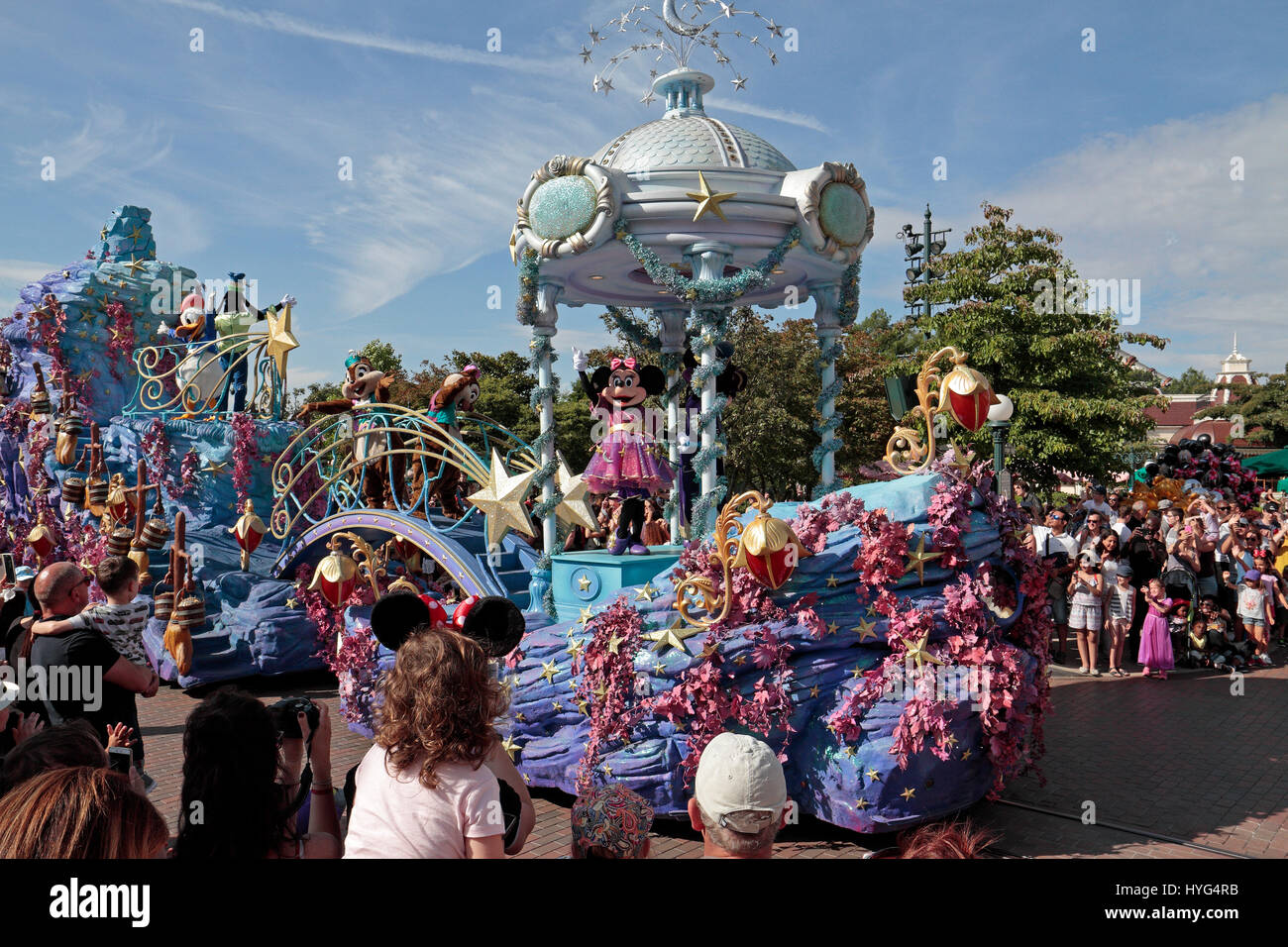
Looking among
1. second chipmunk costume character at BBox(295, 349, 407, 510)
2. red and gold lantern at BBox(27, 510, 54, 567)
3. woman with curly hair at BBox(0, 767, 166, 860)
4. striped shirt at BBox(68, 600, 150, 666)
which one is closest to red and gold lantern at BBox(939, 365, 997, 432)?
striped shirt at BBox(68, 600, 150, 666)

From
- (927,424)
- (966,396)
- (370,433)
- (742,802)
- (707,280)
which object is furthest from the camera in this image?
(370,433)

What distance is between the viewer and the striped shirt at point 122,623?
3.92m

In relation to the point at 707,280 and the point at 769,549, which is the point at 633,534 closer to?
the point at 707,280

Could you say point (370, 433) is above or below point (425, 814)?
above

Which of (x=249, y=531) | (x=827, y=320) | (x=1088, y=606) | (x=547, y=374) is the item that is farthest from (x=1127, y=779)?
(x=249, y=531)

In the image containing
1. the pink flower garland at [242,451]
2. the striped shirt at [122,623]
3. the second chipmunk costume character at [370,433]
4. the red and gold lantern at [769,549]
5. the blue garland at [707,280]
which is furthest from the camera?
the pink flower garland at [242,451]

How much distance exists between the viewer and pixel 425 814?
2.22 metres

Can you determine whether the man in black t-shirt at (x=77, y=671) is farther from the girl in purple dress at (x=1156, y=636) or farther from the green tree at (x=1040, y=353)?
the green tree at (x=1040, y=353)

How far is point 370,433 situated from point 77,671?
250 inches

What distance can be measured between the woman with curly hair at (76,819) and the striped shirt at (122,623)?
7.79 ft

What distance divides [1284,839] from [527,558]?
21.4 ft

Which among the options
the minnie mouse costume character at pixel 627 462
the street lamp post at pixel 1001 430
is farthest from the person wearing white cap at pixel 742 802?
the street lamp post at pixel 1001 430

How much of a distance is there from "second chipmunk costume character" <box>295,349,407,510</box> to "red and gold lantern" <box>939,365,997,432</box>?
5.96m
